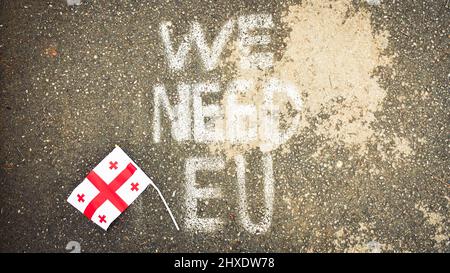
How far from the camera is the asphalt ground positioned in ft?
9.44

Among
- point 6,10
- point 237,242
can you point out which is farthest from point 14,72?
point 237,242

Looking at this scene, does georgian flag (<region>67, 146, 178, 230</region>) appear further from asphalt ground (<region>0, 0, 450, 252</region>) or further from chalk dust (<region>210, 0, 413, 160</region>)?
chalk dust (<region>210, 0, 413, 160</region>)

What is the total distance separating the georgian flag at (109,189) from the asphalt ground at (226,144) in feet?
0.27

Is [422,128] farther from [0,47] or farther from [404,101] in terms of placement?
[0,47]

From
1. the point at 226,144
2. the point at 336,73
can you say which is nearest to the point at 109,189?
the point at 226,144

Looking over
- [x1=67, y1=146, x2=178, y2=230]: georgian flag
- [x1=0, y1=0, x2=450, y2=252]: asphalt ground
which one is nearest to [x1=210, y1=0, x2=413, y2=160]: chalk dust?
[x1=0, y1=0, x2=450, y2=252]: asphalt ground

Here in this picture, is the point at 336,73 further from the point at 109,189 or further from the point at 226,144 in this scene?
the point at 109,189

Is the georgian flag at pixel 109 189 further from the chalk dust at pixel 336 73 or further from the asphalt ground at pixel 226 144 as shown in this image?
the chalk dust at pixel 336 73

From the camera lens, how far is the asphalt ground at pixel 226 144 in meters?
2.88

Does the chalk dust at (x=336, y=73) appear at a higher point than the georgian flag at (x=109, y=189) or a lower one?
higher

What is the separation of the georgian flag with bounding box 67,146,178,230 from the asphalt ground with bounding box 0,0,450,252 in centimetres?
8

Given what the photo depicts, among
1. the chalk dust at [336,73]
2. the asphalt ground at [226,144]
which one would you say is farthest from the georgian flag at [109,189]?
the chalk dust at [336,73]

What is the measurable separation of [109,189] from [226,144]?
3.14 ft
